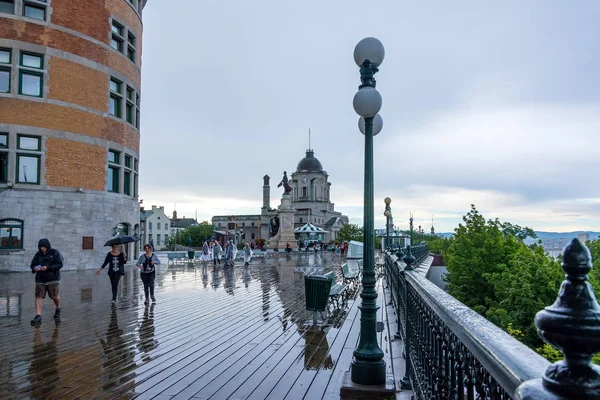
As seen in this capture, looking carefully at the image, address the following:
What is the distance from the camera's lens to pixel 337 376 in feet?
20.5

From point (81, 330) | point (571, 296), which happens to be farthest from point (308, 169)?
point (571, 296)

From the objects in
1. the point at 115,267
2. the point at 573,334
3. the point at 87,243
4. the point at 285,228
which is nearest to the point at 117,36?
the point at 87,243

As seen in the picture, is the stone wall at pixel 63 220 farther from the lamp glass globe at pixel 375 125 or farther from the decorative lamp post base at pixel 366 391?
the decorative lamp post base at pixel 366 391

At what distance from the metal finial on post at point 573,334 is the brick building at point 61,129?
27.4 meters

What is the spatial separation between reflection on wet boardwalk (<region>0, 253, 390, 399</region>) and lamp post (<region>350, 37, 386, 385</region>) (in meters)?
0.51

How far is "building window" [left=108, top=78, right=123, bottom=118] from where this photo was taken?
28375 mm

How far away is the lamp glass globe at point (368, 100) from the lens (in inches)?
231

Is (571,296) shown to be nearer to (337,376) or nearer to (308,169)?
(337,376)

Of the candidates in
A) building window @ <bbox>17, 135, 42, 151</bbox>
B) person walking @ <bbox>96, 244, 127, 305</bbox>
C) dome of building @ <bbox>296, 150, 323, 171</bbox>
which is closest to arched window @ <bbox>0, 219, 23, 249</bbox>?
building window @ <bbox>17, 135, 42, 151</bbox>

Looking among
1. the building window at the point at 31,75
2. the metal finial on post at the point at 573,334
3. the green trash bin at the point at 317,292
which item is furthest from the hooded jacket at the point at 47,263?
the building window at the point at 31,75

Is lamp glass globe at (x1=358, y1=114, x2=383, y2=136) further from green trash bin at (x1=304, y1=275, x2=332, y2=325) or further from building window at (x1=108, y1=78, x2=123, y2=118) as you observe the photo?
building window at (x1=108, y1=78, x2=123, y2=118)

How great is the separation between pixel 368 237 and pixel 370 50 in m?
2.56

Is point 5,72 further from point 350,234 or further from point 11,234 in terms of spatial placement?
point 350,234

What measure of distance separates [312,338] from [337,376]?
7.90 feet
